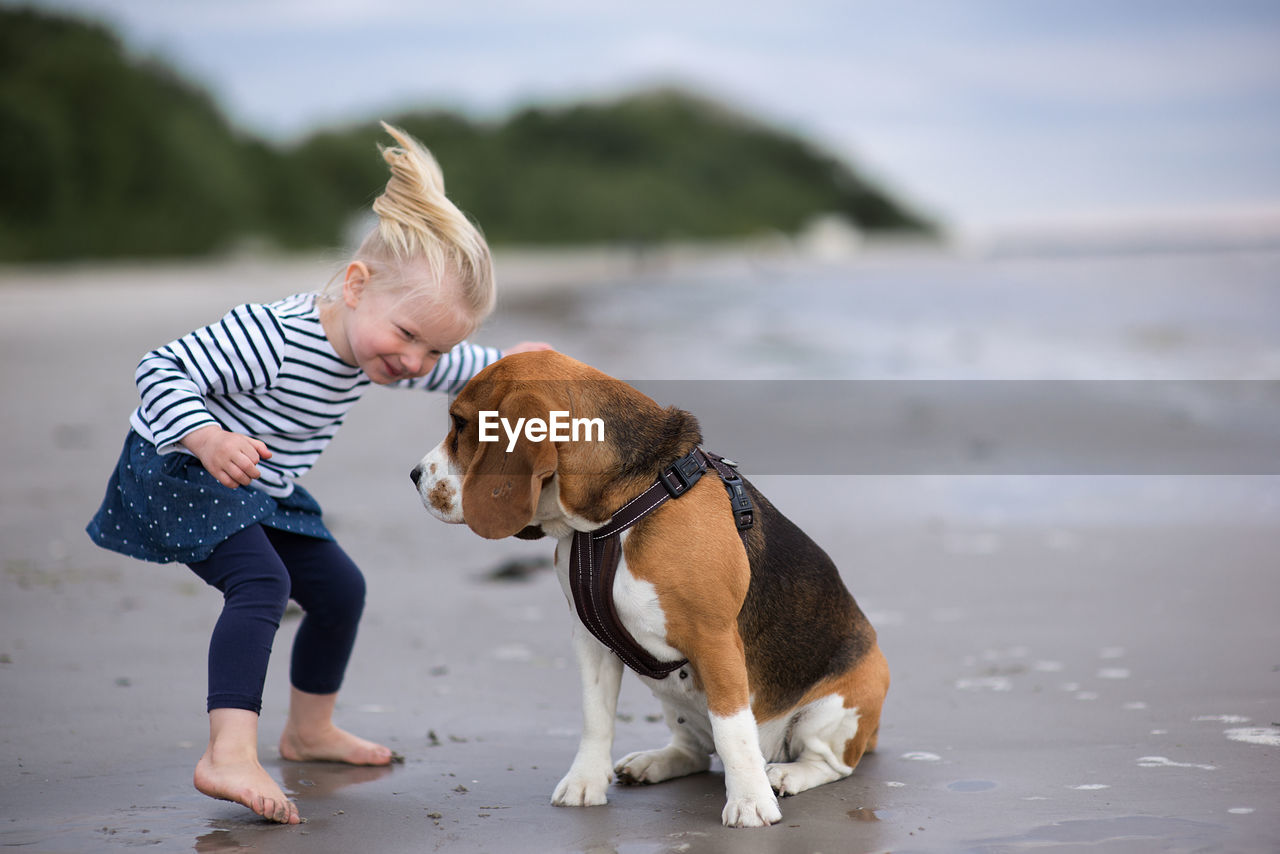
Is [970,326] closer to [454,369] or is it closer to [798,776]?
[454,369]

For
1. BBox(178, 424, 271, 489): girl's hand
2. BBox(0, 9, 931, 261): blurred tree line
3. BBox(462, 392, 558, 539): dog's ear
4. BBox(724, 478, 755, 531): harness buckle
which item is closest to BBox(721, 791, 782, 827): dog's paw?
BBox(724, 478, 755, 531): harness buckle

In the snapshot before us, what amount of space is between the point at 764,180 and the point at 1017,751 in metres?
108

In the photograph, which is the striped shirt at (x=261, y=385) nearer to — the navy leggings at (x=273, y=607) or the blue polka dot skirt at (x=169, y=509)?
the blue polka dot skirt at (x=169, y=509)

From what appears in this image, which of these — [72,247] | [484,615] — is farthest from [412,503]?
[72,247]

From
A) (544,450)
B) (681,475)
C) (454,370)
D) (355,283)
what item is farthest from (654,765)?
(355,283)

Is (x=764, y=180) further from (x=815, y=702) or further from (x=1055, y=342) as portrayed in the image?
(x=815, y=702)

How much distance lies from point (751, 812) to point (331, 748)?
49.8 inches

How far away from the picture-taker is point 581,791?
3.20m

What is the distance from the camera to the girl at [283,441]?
10.3 ft

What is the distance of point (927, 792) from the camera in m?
3.22

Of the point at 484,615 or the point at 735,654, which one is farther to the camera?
the point at 484,615

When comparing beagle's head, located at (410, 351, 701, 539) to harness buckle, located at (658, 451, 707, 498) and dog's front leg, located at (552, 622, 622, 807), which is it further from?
dog's front leg, located at (552, 622, 622, 807)

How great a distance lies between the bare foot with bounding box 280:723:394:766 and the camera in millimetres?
3570

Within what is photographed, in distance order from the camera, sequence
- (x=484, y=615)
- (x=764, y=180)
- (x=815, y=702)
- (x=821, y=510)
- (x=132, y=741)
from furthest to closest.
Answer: (x=764, y=180) < (x=821, y=510) < (x=484, y=615) < (x=132, y=741) < (x=815, y=702)
